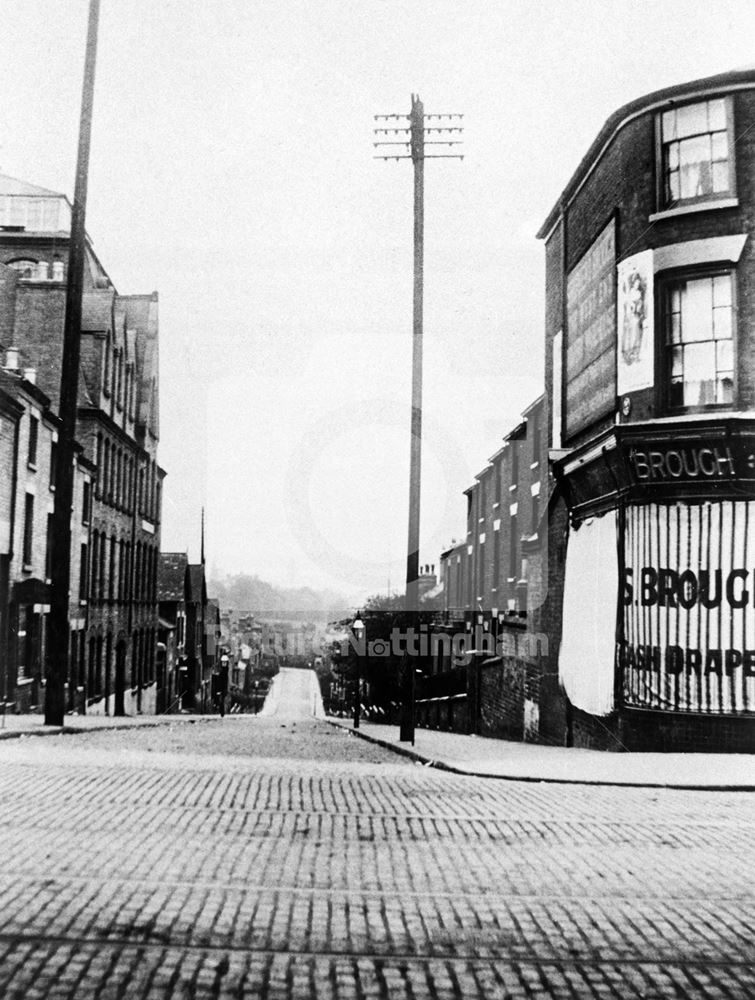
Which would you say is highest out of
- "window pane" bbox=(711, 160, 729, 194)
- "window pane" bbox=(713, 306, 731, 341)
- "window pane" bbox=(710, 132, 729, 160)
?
"window pane" bbox=(710, 132, 729, 160)

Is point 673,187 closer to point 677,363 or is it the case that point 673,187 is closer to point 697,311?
point 697,311

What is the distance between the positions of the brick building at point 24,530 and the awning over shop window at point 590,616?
12.3 metres

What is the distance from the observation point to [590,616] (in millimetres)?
18000

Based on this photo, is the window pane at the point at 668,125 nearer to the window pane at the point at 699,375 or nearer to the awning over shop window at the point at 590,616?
the window pane at the point at 699,375

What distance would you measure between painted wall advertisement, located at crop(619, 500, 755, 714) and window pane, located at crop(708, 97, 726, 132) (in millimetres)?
5376

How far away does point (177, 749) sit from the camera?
1631 centimetres

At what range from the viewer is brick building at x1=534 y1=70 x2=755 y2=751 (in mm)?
14961

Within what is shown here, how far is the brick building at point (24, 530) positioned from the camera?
24.4 metres

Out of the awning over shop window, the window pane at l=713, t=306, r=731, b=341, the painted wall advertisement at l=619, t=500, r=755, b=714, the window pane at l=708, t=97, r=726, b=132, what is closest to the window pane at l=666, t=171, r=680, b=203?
the window pane at l=708, t=97, r=726, b=132

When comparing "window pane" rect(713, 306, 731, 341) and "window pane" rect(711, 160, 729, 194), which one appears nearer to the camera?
"window pane" rect(713, 306, 731, 341)

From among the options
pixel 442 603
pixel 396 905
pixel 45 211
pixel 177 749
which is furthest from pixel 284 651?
pixel 396 905

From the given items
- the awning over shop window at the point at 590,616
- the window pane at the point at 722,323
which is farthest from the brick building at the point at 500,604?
the window pane at the point at 722,323

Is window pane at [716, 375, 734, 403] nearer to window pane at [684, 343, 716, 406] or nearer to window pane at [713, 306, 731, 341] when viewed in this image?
window pane at [684, 343, 716, 406]

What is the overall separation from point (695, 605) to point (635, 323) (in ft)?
14.0
